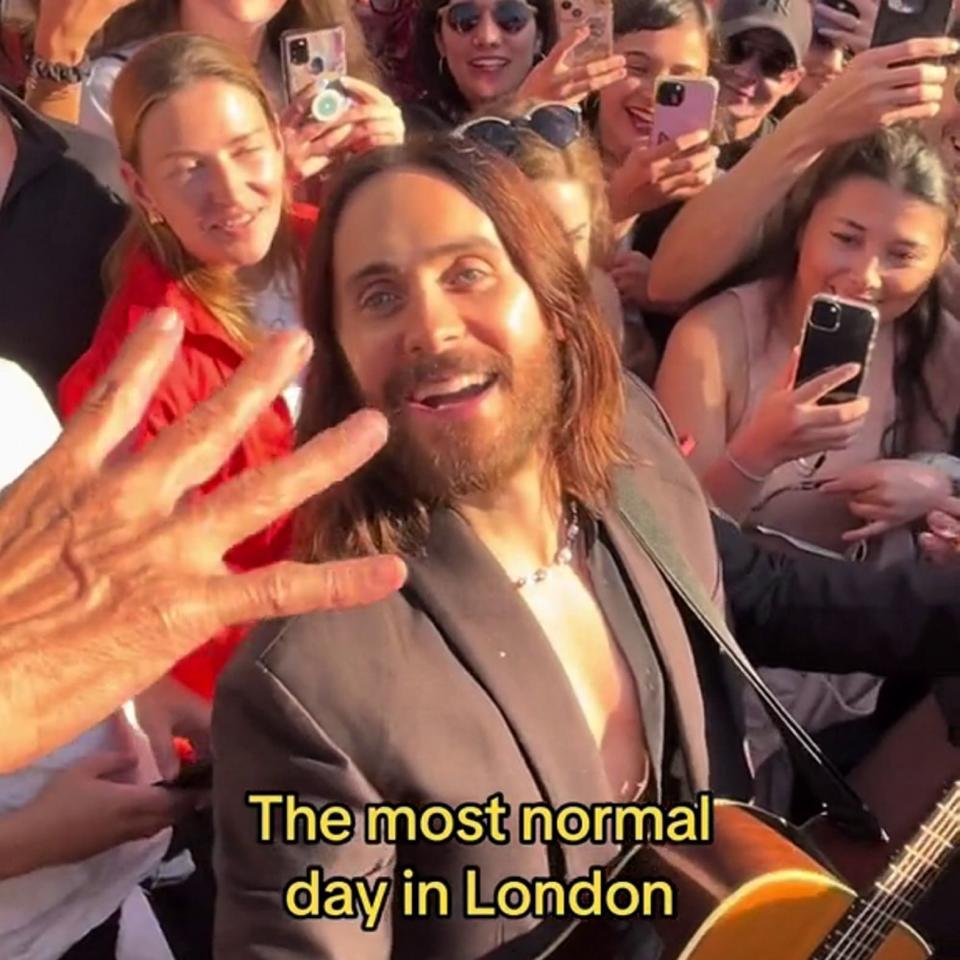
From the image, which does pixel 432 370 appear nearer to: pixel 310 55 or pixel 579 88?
pixel 579 88

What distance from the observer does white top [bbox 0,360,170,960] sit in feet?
4.62

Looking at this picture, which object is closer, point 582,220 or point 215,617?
point 215,617

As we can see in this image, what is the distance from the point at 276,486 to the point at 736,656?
0.82 meters

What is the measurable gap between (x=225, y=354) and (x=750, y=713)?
3.15 ft

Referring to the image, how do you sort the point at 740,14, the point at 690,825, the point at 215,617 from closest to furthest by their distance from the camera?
the point at 215,617 → the point at 690,825 → the point at 740,14

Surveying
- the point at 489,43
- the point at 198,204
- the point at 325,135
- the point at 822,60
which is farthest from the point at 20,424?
the point at 822,60

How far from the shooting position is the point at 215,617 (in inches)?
35.6

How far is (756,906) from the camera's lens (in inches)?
54.7

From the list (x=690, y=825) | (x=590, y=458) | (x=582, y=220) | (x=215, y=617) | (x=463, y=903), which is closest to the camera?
(x=215, y=617)

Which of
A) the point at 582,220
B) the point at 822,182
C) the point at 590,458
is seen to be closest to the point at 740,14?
the point at 822,182

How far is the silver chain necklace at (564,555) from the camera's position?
1.55m

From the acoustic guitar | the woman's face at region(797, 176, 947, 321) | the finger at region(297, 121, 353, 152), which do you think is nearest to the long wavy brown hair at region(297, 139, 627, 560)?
the acoustic guitar

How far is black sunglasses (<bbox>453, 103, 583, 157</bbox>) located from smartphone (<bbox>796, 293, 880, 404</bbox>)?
1.60 feet

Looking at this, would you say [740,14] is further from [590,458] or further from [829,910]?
[829,910]
